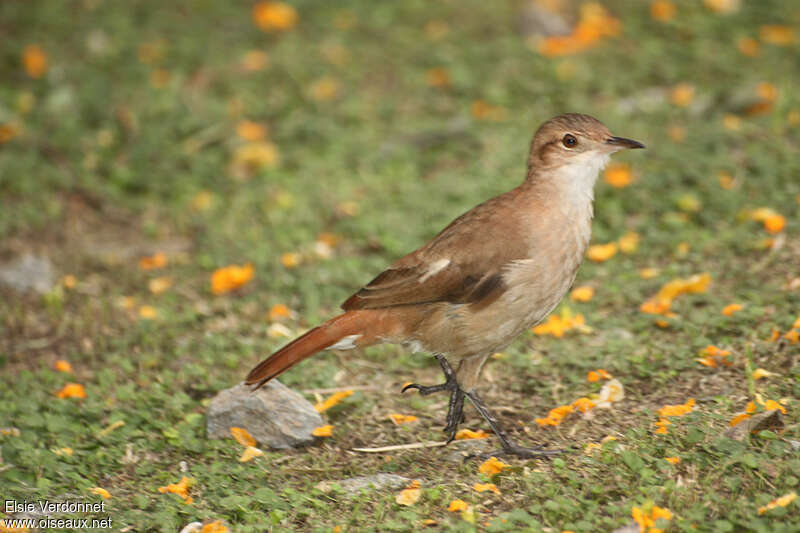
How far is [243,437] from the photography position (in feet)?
15.5

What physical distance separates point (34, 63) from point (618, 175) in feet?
17.5

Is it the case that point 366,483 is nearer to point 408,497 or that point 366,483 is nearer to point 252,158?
point 408,497

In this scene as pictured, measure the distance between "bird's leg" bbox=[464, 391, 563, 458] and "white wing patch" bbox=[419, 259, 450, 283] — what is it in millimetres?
583

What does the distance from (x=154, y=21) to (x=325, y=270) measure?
4.32 metres

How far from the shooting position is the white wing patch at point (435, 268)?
14.9ft

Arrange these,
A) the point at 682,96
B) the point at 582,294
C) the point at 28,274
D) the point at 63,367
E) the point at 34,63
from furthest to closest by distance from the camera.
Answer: the point at 34,63 < the point at 682,96 < the point at 28,274 < the point at 582,294 < the point at 63,367

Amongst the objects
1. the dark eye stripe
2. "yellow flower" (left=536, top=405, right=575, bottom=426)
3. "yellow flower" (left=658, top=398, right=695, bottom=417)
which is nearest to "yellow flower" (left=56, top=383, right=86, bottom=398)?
"yellow flower" (left=536, top=405, right=575, bottom=426)

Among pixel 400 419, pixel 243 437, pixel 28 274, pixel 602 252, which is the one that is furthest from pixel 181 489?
pixel 602 252

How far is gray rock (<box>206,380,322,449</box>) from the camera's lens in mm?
4684

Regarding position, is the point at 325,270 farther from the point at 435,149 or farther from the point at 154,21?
the point at 154,21

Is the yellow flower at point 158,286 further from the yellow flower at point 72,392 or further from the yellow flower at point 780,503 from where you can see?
the yellow flower at point 780,503

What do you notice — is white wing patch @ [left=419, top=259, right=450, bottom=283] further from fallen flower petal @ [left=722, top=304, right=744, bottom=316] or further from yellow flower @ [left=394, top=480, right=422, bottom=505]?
fallen flower petal @ [left=722, top=304, right=744, bottom=316]

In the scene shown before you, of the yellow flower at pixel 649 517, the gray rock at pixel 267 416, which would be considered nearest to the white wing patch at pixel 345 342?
the gray rock at pixel 267 416

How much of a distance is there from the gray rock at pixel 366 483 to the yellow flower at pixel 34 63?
5.98 metres
